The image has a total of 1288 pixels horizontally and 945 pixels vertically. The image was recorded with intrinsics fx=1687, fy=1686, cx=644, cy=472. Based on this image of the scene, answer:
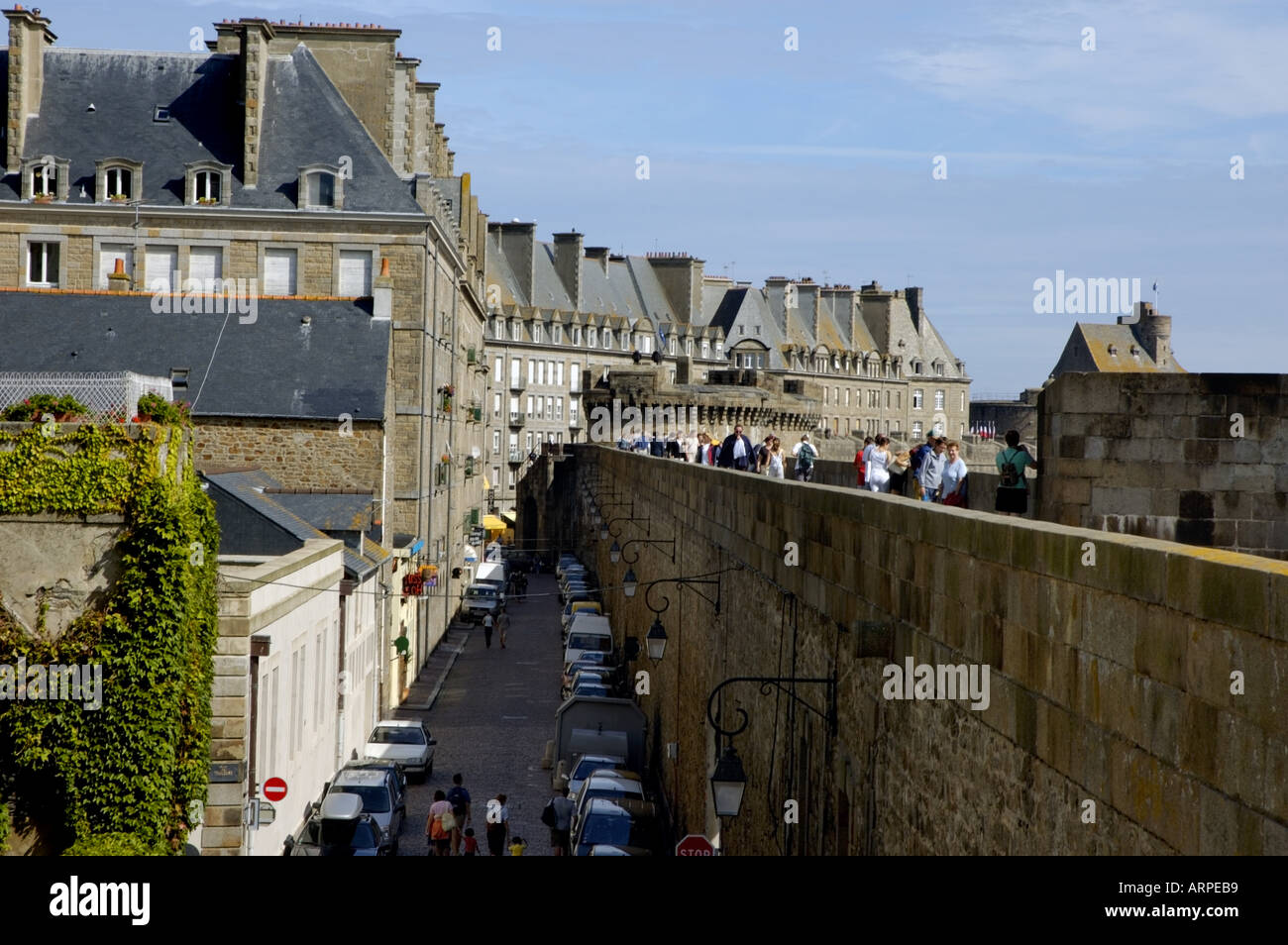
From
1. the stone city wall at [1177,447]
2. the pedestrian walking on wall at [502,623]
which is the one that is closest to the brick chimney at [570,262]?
the pedestrian walking on wall at [502,623]

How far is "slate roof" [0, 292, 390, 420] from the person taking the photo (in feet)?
105

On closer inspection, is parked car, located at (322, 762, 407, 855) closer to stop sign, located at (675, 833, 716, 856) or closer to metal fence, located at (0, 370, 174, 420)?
metal fence, located at (0, 370, 174, 420)

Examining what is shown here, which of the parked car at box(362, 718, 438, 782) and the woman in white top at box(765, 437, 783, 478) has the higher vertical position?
the woman in white top at box(765, 437, 783, 478)

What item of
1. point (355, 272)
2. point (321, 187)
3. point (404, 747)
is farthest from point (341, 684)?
point (321, 187)

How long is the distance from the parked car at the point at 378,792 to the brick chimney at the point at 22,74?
2550cm

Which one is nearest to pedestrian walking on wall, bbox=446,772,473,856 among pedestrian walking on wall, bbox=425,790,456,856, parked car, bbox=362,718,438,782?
pedestrian walking on wall, bbox=425,790,456,856

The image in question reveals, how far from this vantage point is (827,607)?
37.4 ft

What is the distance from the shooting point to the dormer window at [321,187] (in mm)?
41500

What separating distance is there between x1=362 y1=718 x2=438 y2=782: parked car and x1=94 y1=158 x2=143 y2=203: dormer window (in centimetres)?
1969

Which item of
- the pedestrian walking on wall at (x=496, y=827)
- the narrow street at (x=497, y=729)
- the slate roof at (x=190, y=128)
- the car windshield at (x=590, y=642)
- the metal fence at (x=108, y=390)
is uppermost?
the slate roof at (x=190, y=128)

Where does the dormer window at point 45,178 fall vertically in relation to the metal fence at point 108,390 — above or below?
above

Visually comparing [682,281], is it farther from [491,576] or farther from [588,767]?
[588,767]

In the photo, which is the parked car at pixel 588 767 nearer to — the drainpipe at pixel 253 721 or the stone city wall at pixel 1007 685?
the drainpipe at pixel 253 721

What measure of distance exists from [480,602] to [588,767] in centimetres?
2795
